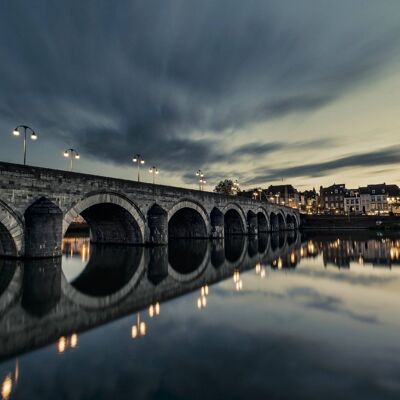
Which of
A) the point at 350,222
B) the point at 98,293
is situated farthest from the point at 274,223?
the point at 98,293

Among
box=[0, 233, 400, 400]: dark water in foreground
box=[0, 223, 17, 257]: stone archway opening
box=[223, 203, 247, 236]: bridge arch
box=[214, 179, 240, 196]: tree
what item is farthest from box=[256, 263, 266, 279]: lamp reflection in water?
box=[214, 179, 240, 196]: tree

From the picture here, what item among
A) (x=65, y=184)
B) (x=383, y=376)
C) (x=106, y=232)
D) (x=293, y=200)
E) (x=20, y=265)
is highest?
(x=293, y=200)

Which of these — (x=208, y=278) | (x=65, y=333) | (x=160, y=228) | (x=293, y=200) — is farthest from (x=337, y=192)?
(x=65, y=333)

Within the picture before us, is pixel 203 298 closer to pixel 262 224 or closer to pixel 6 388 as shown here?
pixel 6 388

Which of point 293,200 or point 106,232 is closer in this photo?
point 106,232

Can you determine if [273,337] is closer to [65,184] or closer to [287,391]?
[287,391]

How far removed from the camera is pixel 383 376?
5.55 m

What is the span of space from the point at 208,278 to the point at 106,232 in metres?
18.5

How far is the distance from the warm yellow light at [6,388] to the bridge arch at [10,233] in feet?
44.3

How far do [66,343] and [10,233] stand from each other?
1271 cm

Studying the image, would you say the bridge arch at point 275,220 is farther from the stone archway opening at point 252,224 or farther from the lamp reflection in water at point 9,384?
the lamp reflection in water at point 9,384

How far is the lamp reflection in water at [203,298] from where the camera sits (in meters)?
10.7

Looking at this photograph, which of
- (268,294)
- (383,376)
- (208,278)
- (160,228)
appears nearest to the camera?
(383,376)

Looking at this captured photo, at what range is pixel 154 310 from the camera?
994 centimetres
